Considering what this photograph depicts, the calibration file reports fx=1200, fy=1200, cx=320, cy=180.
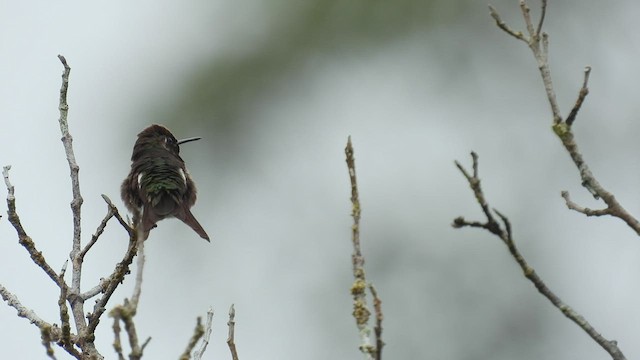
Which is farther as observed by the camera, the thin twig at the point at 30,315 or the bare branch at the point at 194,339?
the thin twig at the point at 30,315

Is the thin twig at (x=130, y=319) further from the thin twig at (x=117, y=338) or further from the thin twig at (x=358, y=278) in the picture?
the thin twig at (x=358, y=278)

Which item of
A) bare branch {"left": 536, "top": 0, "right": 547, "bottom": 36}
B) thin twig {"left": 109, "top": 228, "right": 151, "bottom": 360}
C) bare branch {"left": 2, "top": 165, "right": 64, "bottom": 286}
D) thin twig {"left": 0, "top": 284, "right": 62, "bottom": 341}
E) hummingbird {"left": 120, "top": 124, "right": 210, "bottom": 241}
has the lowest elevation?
thin twig {"left": 109, "top": 228, "right": 151, "bottom": 360}

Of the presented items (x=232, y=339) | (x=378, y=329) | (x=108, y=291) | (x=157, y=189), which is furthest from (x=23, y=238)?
(x=157, y=189)

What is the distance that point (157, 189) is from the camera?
6.49 m

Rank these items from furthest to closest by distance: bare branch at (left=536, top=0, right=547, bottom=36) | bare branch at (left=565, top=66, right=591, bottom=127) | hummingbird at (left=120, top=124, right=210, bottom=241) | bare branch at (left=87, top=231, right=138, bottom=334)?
1. hummingbird at (left=120, top=124, right=210, bottom=241)
2. bare branch at (left=87, top=231, right=138, bottom=334)
3. bare branch at (left=536, top=0, right=547, bottom=36)
4. bare branch at (left=565, top=66, right=591, bottom=127)

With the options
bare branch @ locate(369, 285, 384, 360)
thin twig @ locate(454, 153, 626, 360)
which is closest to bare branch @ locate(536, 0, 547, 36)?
thin twig @ locate(454, 153, 626, 360)

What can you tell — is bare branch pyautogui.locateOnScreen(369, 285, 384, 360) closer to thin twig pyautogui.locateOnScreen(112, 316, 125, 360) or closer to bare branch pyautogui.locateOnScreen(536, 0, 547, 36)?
thin twig pyautogui.locateOnScreen(112, 316, 125, 360)

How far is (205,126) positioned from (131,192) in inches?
389

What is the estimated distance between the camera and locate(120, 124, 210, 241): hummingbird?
6.34m

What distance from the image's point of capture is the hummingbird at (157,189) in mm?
6344

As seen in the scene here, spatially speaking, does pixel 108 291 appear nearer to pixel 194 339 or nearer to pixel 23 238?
pixel 23 238

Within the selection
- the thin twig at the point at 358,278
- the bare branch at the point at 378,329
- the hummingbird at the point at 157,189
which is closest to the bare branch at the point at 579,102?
the thin twig at the point at 358,278

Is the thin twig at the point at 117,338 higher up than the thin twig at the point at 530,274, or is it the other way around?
the thin twig at the point at 530,274

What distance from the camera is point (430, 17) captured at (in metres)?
18.7
